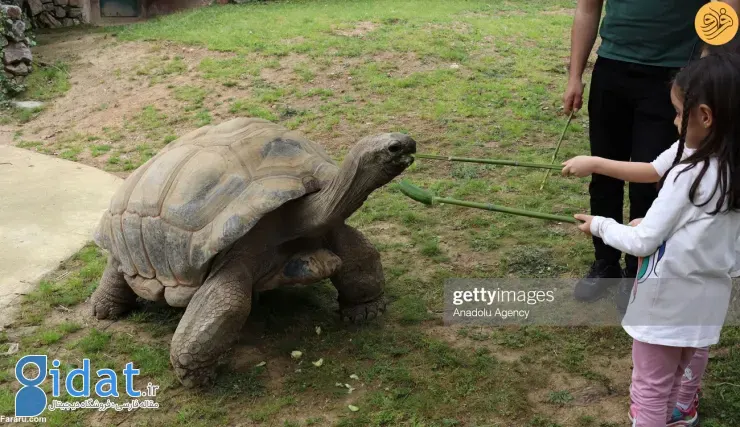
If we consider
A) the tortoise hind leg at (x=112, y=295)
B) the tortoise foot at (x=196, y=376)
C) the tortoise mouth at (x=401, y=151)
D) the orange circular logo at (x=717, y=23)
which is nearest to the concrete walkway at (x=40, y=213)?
the tortoise hind leg at (x=112, y=295)

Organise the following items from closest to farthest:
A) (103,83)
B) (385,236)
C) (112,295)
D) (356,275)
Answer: (356,275) < (112,295) < (385,236) < (103,83)

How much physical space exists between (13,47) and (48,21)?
4.45 m

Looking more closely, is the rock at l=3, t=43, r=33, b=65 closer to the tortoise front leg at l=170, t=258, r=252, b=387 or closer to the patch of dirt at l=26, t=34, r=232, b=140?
the patch of dirt at l=26, t=34, r=232, b=140

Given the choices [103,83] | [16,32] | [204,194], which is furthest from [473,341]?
[16,32]

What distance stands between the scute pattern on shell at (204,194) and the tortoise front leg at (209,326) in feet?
0.39

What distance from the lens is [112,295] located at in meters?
3.52

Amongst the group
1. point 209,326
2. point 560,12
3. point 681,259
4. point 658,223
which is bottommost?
point 209,326

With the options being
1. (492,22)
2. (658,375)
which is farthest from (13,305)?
(492,22)

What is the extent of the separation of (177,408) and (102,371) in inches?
18.7

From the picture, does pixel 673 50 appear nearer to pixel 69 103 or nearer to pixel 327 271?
pixel 327 271

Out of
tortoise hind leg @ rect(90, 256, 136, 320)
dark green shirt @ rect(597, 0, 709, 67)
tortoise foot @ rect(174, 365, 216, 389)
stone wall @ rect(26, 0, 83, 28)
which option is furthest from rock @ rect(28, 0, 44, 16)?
dark green shirt @ rect(597, 0, 709, 67)

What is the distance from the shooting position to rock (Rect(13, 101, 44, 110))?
313 inches

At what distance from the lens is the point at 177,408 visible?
9.34 ft

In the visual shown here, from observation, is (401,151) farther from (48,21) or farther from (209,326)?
(48,21)
